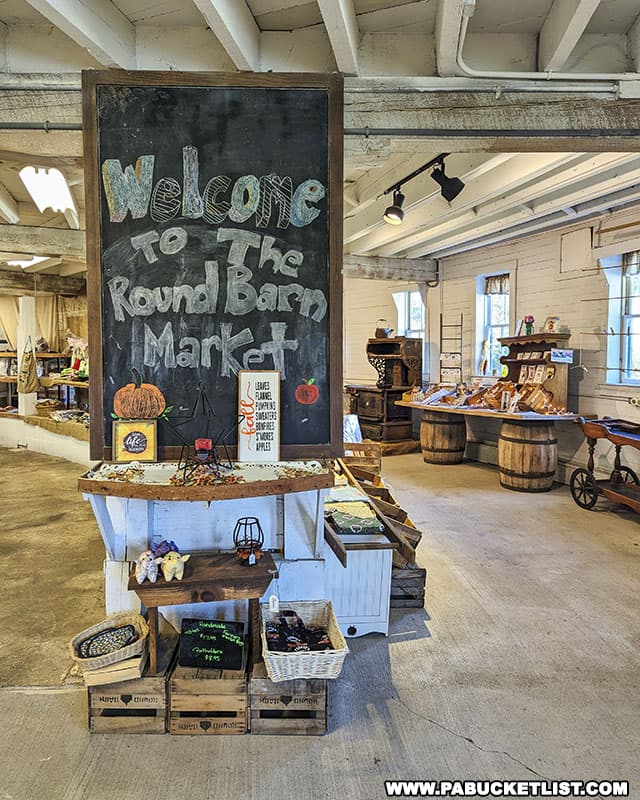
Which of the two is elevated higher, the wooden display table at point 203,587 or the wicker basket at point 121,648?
the wooden display table at point 203,587

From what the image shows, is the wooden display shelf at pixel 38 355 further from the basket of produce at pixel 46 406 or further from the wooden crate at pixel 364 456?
the wooden crate at pixel 364 456

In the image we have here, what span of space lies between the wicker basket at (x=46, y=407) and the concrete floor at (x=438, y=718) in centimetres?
598

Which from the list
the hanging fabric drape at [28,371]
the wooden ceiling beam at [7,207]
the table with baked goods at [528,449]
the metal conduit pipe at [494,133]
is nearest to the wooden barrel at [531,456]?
the table with baked goods at [528,449]

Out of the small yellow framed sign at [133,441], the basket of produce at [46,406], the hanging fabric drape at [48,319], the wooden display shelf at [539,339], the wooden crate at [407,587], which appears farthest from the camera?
the hanging fabric drape at [48,319]

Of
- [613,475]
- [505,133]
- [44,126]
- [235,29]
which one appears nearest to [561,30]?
[505,133]

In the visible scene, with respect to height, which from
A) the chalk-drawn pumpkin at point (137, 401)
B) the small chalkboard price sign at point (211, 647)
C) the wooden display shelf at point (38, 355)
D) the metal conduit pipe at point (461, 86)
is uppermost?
the metal conduit pipe at point (461, 86)

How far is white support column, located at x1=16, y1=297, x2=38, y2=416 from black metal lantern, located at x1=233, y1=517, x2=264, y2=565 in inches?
315

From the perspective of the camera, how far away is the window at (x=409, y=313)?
9.71 m

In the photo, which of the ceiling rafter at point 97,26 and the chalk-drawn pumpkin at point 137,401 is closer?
the ceiling rafter at point 97,26

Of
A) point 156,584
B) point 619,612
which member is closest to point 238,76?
point 156,584

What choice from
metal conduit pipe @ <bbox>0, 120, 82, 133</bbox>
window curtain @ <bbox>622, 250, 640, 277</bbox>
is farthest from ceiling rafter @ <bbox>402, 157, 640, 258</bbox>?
metal conduit pipe @ <bbox>0, 120, 82, 133</bbox>

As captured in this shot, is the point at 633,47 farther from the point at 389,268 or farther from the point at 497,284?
the point at 389,268

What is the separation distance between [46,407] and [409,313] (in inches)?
243

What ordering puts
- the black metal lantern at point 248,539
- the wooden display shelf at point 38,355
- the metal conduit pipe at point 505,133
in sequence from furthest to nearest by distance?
the wooden display shelf at point 38,355, the metal conduit pipe at point 505,133, the black metal lantern at point 248,539
